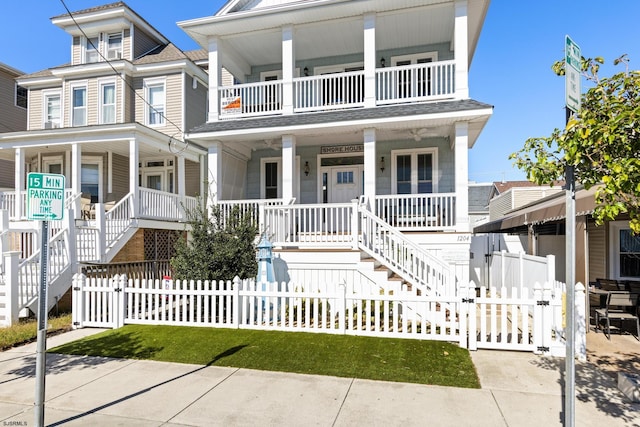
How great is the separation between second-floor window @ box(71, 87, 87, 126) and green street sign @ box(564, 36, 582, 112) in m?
19.6

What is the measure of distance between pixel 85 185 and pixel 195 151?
510 cm

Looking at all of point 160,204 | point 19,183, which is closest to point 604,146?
point 160,204

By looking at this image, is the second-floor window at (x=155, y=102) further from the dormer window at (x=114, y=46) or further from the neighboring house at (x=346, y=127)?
the neighboring house at (x=346, y=127)

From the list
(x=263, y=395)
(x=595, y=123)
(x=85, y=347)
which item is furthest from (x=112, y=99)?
(x=595, y=123)

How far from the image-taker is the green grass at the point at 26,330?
22.9 ft

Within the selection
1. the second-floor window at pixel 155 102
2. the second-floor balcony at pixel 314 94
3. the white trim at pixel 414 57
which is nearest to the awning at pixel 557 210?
the second-floor balcony at pixel 314 94

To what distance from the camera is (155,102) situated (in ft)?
57.5

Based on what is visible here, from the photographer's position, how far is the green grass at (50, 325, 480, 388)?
5.35 metres

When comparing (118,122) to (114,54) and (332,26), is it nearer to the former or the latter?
(114,54)

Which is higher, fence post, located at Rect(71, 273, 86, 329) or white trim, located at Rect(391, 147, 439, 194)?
white trim, located at Rect(391, 147, 439, 194)

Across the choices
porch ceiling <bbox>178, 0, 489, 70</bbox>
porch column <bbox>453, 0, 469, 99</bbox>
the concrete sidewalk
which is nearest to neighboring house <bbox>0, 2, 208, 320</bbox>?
porch ceiling <bbox>178, 0, 489, 70</bbox>

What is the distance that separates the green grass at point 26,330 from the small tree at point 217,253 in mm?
2471

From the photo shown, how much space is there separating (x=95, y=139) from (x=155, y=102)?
4.66m

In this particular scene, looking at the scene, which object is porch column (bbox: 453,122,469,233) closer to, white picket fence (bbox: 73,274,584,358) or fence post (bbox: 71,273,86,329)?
white picket fence (bbox: 73,274,584,358)
